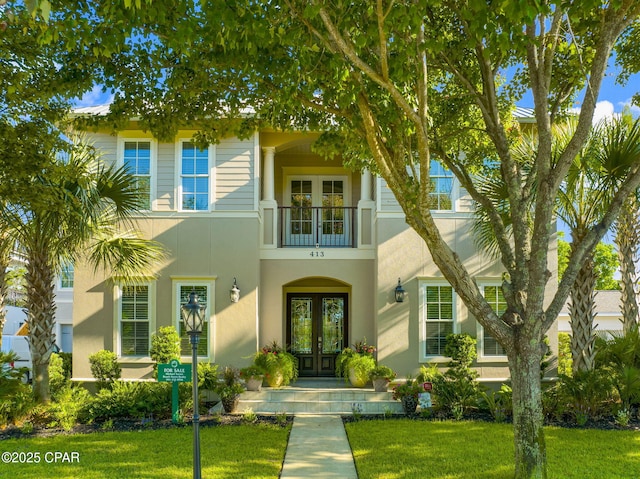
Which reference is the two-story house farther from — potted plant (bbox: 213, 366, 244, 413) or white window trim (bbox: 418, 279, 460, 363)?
potted plant (bbox: 213, 366, 244, 413)

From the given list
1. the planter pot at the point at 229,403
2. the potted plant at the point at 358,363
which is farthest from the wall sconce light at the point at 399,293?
the planter pot at the point at 229,403

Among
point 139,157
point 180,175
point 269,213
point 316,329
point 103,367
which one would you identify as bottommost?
point 103,367

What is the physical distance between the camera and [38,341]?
11500 mm

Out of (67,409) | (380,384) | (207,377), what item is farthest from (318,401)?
(67,409)

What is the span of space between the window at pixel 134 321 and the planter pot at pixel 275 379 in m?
3.07

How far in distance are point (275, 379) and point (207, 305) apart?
2450 millimetres

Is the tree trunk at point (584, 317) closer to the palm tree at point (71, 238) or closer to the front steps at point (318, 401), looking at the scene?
the front steps at point (318, 401)

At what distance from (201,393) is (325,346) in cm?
439

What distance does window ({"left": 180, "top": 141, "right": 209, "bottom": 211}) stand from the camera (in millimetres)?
14648

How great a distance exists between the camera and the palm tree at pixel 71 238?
10.0 m

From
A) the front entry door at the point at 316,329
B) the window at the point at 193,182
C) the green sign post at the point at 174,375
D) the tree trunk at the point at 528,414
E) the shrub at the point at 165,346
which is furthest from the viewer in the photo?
the front entry door at the point at 316,329

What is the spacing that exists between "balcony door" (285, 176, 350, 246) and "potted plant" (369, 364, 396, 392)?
385 centimetres

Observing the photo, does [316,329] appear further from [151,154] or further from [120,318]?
[151,154]

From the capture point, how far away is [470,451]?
29.3ft
